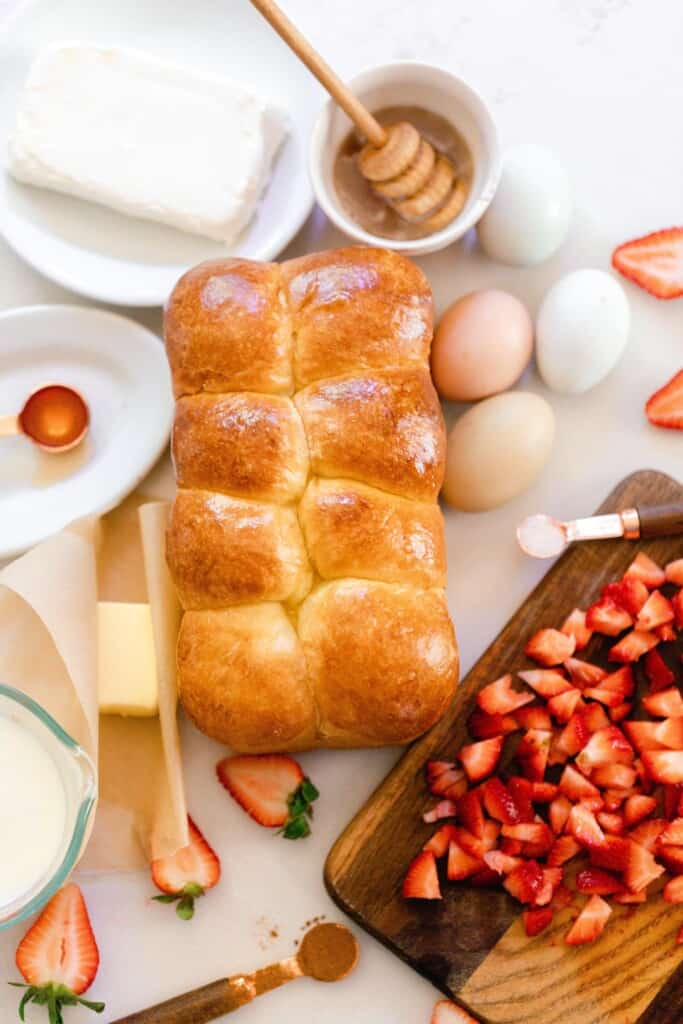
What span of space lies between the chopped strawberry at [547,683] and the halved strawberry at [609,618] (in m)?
0.10

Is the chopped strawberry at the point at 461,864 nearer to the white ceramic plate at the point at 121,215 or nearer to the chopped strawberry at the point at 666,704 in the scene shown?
the chopped strawberry at the point at 666,704

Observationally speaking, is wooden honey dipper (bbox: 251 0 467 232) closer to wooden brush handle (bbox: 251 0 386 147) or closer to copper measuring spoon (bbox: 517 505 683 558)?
wooden brush handle (bbox: 251 0 386 147)

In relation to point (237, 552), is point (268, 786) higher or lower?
lower

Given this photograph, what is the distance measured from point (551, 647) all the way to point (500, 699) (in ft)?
0.39

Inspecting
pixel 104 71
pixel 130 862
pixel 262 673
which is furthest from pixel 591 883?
pixel 104 71

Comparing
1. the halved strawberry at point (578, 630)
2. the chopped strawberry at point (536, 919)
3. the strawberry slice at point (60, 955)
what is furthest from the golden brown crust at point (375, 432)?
the strawberry slice at point (60, 955)

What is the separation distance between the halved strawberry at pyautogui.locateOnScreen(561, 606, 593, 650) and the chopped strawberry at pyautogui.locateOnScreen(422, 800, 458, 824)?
1.08ft

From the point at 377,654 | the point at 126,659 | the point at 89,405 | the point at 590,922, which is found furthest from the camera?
the point at 89,405

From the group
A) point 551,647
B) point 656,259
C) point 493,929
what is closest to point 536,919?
point 493,929

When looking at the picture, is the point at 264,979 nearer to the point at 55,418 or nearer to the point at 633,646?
the point at 633,646

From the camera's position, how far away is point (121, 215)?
184 cm

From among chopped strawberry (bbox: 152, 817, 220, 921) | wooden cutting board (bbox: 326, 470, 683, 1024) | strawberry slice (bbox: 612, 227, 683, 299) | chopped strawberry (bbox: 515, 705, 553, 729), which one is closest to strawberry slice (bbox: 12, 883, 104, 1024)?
chopped strawberry (bbox: 152, 817, 220, 921)

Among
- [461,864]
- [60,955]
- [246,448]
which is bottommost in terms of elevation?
[60,955]

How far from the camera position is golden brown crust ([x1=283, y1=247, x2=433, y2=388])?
1.59 m
